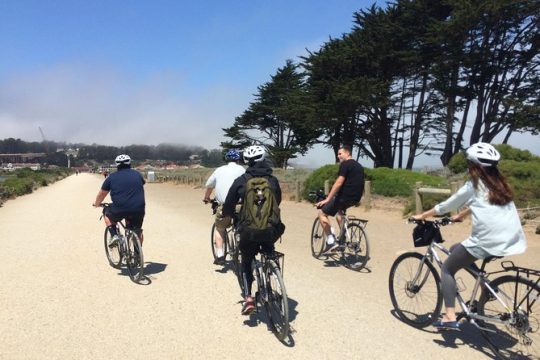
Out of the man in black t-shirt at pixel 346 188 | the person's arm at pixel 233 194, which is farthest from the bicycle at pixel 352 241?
the person's arm at pixel 233 194

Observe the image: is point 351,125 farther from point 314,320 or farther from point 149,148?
point 149,148

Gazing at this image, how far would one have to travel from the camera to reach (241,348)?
14.0 feet

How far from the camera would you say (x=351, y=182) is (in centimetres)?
721

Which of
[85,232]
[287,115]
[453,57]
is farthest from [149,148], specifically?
[85,232]

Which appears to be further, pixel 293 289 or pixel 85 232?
pixel 85 232

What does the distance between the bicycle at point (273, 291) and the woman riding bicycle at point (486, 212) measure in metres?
1.51

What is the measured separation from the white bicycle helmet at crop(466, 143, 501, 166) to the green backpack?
1.82 m

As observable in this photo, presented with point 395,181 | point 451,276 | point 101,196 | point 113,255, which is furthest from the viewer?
point 395,181

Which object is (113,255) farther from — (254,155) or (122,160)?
(254,155)

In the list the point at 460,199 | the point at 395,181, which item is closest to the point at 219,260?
the point at 460,199

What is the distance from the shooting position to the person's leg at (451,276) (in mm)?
4098

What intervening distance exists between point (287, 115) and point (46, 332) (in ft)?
106

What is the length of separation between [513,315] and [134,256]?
493 cm

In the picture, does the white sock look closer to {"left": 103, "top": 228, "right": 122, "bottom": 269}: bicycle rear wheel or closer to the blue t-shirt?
the blue t-shirt
